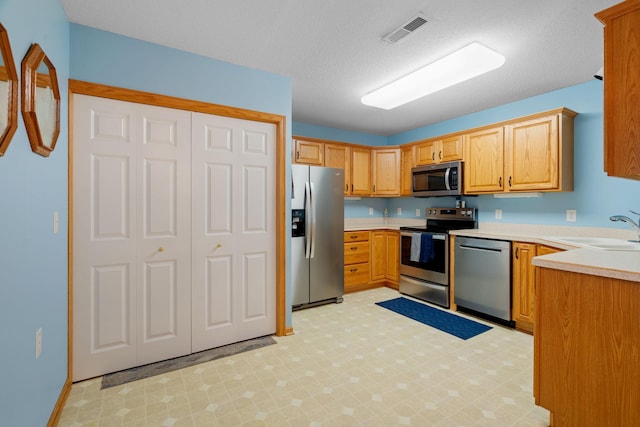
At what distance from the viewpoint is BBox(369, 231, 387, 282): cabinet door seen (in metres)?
4.41

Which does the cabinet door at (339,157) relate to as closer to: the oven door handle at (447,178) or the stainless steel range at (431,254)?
the stainless steel range at (431,254)

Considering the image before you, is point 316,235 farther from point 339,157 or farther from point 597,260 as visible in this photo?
point 597,260

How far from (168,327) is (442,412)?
2031mm

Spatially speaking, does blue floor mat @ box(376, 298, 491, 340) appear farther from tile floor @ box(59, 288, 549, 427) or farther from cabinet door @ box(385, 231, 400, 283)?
cabinet door @ box(385, 231, 400, 283)

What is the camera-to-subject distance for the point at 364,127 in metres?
4.75

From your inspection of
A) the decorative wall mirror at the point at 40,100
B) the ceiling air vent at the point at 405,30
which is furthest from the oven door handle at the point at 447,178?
the decorative wall mirror at the point at 40,100

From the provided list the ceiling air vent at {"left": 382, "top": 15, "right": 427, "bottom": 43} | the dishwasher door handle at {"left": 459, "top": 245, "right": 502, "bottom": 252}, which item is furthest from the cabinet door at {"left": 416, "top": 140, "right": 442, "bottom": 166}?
the ceiling air vent at {"left": 382, "top": 15, "right": 427, "bottom": 43}

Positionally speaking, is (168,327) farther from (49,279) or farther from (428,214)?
(428,214)

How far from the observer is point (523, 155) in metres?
3.18

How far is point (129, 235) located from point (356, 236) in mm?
2797

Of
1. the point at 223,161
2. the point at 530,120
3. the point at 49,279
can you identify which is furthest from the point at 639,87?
the point at 49,279

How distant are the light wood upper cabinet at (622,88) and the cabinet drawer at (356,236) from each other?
2.87m

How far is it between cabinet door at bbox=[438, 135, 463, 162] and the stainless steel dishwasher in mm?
1088

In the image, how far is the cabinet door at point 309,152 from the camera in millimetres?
4152
